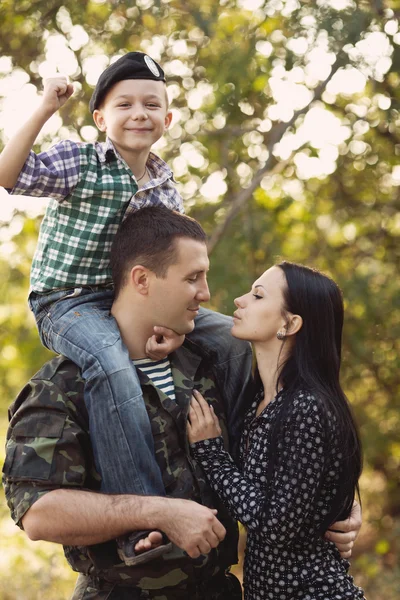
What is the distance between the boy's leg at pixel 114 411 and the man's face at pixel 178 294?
21 centimetres

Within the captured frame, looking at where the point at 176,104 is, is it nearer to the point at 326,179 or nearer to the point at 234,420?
the point at 326,179

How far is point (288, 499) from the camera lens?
2.63m

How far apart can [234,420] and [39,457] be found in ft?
2.61

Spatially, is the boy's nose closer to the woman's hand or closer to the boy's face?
the boy's face

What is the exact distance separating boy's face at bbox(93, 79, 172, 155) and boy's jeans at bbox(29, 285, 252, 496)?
57 cm

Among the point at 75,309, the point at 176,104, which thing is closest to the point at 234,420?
the point at 75,309

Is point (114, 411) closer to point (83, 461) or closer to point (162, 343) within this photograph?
point (83, 461)

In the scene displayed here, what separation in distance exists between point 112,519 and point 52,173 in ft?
3.78

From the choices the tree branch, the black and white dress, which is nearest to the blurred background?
the tree branch

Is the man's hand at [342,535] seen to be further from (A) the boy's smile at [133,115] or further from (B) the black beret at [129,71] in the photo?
(B) the black beret at [129,71]

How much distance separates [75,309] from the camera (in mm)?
2854

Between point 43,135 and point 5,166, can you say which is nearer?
point 5,166

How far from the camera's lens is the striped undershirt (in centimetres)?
294

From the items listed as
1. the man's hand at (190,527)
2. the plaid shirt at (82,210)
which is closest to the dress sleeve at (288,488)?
the man's hand at (190,527)
